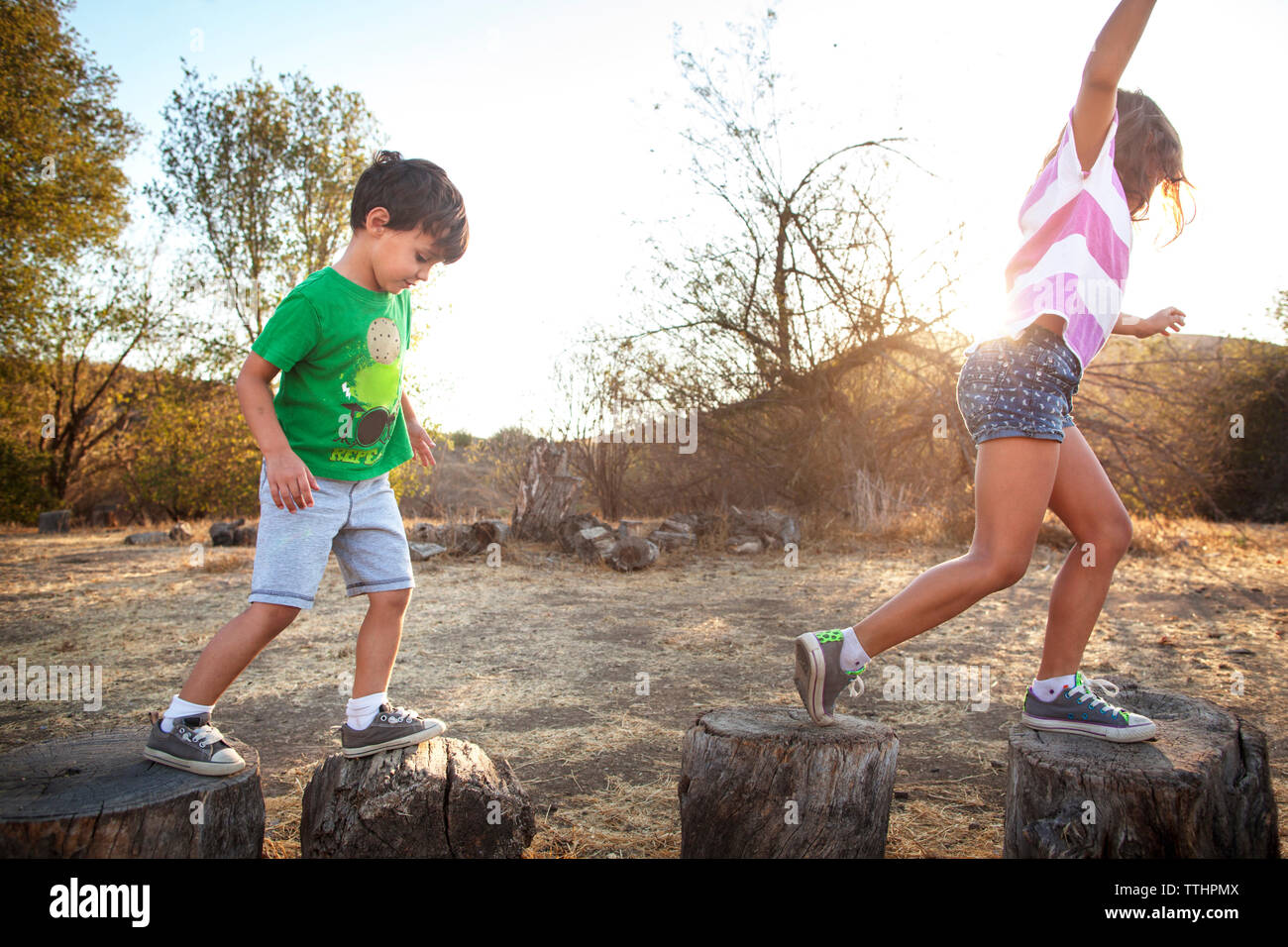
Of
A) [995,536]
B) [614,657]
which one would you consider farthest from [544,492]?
[995,536]

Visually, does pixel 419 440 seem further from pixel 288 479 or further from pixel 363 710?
pixel 363 710

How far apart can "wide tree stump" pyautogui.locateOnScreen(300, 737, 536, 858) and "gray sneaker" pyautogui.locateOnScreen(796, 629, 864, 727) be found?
2.83 feet

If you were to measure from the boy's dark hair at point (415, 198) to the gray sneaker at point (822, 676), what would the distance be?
1443 mm

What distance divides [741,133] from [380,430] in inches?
382

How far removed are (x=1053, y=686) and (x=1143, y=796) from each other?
368 millimetres

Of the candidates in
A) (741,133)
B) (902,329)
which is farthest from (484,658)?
(741,133)

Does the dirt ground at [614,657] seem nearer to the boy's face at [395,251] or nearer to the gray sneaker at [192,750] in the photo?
the gray sneaker at [192,750]

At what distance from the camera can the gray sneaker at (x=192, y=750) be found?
6.23ft

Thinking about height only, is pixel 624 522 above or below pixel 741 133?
below

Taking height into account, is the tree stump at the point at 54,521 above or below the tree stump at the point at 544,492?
below

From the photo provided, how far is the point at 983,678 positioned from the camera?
4176 millimetres

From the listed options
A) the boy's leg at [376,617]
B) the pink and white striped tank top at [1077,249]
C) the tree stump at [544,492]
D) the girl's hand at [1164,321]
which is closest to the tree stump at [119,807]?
the boy's leg at [376,617]

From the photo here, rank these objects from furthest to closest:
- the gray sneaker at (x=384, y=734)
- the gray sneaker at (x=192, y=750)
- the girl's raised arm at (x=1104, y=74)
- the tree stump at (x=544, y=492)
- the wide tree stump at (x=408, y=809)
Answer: the tree stump at (x=544, y=492), the gray sneaker at (x=384, y=734), the wide tree stump at (x=408, y=809), the gray sneaker at (x=192, y=750), the girl's raised arm at (x=1104, y=74)

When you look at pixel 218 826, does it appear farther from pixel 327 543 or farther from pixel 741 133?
pixel 741 133
